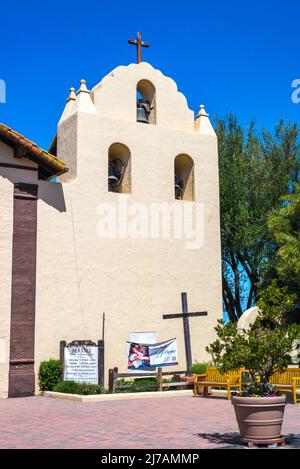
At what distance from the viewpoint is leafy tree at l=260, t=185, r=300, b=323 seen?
20.0 metres

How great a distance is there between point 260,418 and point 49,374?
9.01 meters

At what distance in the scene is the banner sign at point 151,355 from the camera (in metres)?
18.0

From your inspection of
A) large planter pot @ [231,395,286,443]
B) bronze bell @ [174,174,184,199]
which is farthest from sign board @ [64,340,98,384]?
large planter pot @ [231,395,286,443]

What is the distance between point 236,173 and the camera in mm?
26781

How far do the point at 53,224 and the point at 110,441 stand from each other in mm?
9524

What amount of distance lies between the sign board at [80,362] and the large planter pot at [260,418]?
862 cm

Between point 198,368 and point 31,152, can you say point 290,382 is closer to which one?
point 198,368

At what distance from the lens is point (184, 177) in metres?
21.7

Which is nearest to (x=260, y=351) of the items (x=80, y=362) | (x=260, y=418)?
(x=260, y=418)

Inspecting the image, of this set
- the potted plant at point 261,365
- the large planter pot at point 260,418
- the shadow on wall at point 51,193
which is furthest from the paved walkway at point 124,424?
the shadow on wall at point 51,193

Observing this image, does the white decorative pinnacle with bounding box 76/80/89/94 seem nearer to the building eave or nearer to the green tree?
the building eave

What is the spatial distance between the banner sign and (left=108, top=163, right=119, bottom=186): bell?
17.8 feet
